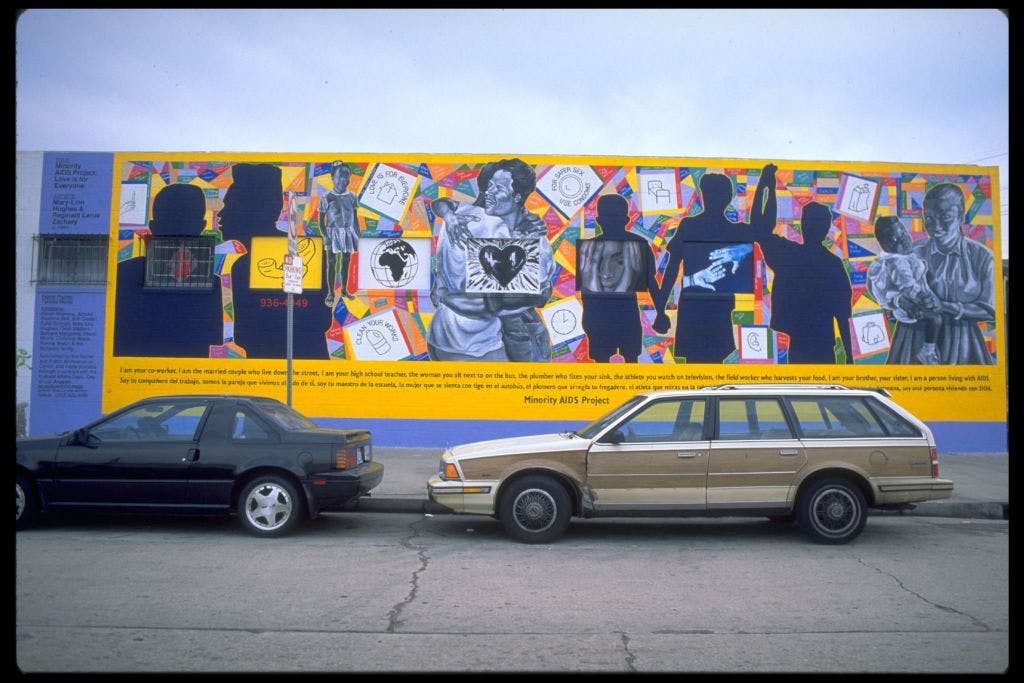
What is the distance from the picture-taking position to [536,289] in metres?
14.9

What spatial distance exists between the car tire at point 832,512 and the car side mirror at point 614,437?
194 cm

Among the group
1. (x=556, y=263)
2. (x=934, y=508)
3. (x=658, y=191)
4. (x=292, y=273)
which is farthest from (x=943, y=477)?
(x=292, y=273)

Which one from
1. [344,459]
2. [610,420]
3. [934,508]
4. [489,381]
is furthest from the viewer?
[489,381]

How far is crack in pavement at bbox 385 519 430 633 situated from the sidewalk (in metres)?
0.74

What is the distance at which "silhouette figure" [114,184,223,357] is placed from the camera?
15.0 metres

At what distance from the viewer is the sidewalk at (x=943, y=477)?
9.95 meters

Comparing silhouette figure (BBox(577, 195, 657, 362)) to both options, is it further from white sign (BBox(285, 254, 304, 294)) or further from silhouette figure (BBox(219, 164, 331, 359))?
white sign (BBox(285, 254, 304, 294))

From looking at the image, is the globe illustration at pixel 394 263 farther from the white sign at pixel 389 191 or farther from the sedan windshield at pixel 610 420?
the sedan windshield at pixel 610 420

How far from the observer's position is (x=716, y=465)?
7984 millimetres

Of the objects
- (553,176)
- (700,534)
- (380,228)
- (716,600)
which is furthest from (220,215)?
(716,600)

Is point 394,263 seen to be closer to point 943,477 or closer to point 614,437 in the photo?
point 614,437

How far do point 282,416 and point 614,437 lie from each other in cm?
369

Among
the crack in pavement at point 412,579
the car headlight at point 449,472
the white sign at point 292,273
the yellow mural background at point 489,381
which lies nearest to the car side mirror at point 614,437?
the car headlight at point 449,472

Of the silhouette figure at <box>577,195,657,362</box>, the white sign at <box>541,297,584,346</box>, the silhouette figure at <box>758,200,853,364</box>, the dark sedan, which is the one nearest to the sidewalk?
the dark sedan
